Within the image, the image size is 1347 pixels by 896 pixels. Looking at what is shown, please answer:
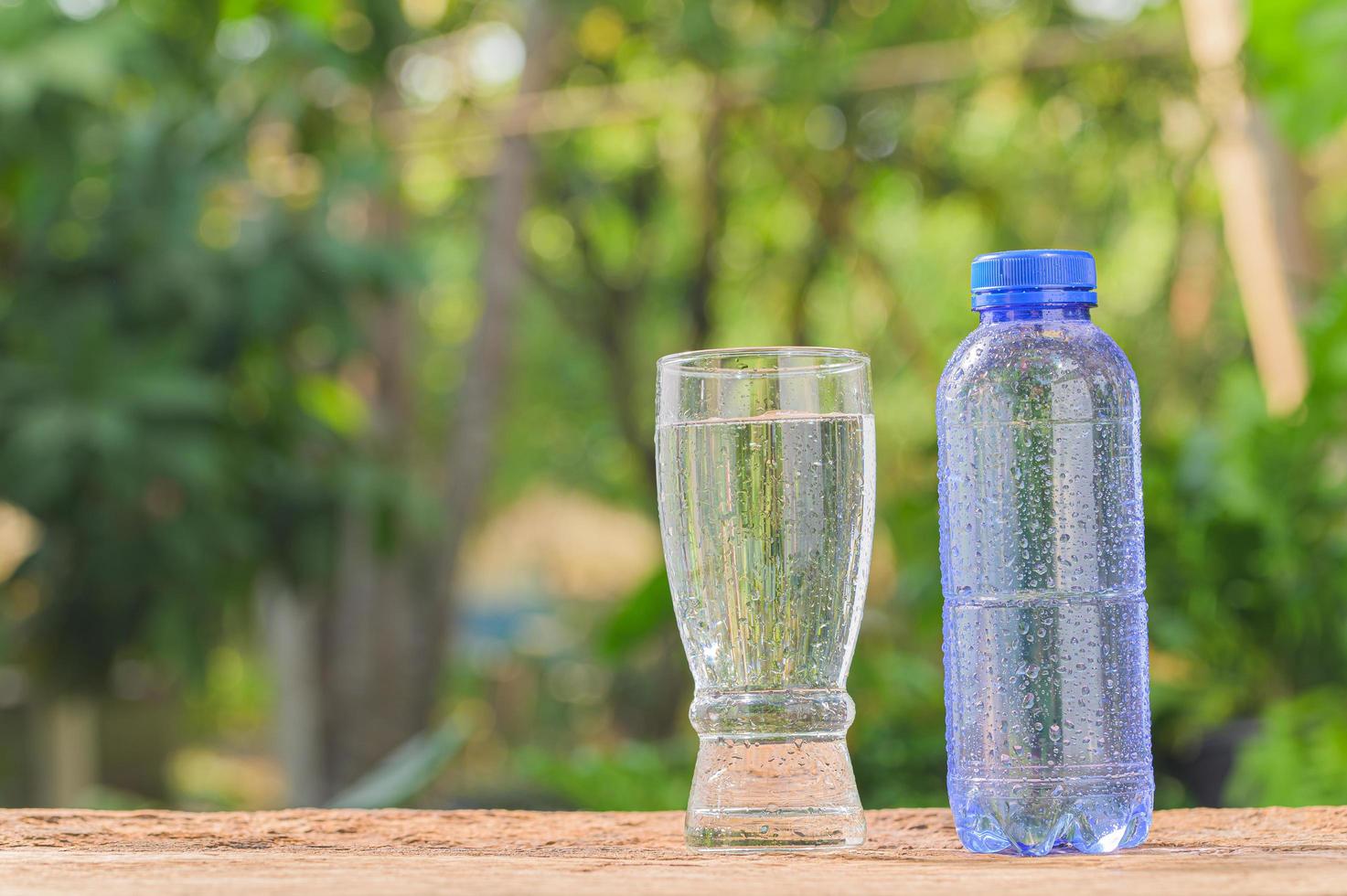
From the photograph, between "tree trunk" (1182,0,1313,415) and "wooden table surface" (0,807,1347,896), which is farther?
"tree trunk" (1182,0,1313,415)

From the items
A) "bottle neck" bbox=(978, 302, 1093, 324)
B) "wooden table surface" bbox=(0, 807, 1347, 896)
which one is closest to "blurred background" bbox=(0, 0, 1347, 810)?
"wooden table surface" bbox=(0, 807, 1347, 896)

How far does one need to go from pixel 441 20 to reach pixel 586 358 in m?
5.28

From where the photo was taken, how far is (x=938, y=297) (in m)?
14.9

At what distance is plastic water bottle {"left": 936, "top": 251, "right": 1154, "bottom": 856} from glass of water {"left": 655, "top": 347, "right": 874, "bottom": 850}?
0.29 feet

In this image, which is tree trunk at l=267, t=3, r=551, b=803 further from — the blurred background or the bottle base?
the bottle base

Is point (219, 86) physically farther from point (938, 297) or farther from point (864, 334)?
point (938, 297)

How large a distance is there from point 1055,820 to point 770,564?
0.28 meters

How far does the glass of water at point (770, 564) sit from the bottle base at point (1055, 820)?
0.09 metres

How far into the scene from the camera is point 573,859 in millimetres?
1175

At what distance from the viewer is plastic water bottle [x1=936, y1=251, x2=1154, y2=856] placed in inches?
50.0

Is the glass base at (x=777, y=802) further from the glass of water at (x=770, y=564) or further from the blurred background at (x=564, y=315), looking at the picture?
the blurred background at (x=564, y=315)

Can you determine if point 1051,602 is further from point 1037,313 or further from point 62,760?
point 62,760

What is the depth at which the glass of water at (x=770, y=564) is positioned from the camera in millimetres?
1256

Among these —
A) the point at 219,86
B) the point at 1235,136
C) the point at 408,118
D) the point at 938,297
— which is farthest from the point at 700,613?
the point at 938,297
